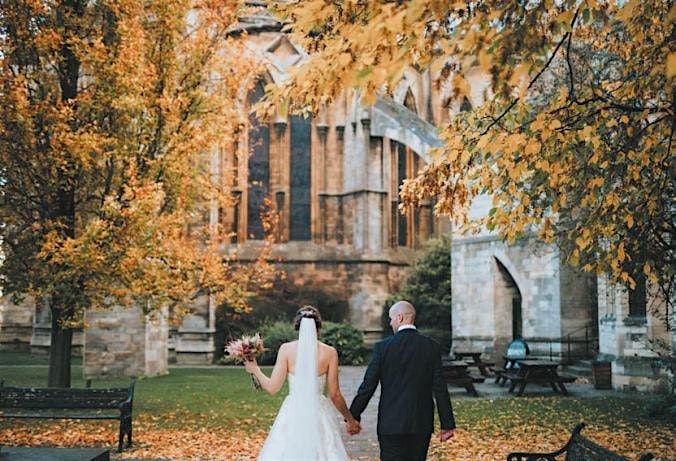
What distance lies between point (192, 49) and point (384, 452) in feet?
33.7

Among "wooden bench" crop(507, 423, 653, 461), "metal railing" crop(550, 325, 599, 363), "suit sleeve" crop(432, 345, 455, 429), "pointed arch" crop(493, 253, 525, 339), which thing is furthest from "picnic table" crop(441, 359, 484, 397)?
"suit sleeve" crop(432, 345, 455, 429)

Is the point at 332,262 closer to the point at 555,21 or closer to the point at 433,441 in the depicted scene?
the point at 433,441

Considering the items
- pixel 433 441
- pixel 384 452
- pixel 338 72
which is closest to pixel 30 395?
pixel 433 441

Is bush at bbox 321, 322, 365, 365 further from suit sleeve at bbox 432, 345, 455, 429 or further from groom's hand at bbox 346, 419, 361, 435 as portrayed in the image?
suit sleeve at bbox 432, 345, 455, 429

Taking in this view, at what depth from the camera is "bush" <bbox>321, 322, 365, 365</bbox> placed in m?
25.4

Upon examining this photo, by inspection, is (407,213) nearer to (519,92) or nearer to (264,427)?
(264,427)

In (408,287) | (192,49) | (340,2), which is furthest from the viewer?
(408,287)

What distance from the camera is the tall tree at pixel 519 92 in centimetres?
449

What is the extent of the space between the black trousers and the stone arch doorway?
17808 millimetres

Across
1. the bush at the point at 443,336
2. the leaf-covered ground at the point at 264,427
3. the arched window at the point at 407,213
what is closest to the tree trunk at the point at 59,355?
the leaf-covered ground at the point at 264,427

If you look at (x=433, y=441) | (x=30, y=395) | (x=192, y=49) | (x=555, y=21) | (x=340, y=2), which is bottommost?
(x=433, y=441)

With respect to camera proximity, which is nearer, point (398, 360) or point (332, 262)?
point (398, 360)

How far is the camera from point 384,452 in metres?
5.20

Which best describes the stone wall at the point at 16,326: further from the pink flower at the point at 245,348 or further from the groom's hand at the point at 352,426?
the groom's hand at the point at 352,426
